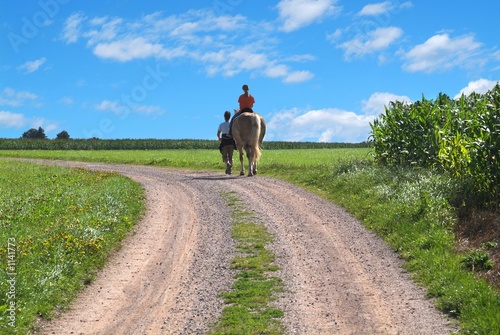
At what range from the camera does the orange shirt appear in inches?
979

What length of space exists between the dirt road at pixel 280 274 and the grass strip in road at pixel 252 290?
0.19 metres

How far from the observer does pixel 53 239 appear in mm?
12219

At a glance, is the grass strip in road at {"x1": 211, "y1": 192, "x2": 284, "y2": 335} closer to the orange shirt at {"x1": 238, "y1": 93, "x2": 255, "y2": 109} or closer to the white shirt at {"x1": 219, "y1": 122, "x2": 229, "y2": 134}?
the orange shirt at {"x1": 238, "y1": 93, "x2": 255, "y2": 109}

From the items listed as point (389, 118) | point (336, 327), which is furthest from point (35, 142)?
point (336, 327)

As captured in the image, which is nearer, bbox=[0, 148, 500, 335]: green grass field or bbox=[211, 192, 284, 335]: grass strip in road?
bbox=[211, 192, 284, 335]: grass strip in road

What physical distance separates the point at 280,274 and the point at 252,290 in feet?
3.94

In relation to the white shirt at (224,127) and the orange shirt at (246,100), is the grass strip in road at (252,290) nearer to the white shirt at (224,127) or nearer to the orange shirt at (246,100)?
the orange shirt at (246,100)

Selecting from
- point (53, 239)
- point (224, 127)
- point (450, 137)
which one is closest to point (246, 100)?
point (224, 127)

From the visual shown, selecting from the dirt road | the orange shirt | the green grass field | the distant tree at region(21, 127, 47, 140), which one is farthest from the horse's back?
the distant tree at region(21, 127, 47, 140)

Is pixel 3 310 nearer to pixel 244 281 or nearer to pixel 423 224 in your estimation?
pixel 244 281

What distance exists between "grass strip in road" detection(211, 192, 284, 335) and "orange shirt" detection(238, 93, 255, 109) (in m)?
11.3

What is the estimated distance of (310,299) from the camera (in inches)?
360

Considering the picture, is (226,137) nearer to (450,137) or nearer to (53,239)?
(450,137)

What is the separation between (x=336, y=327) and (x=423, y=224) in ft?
20.4
